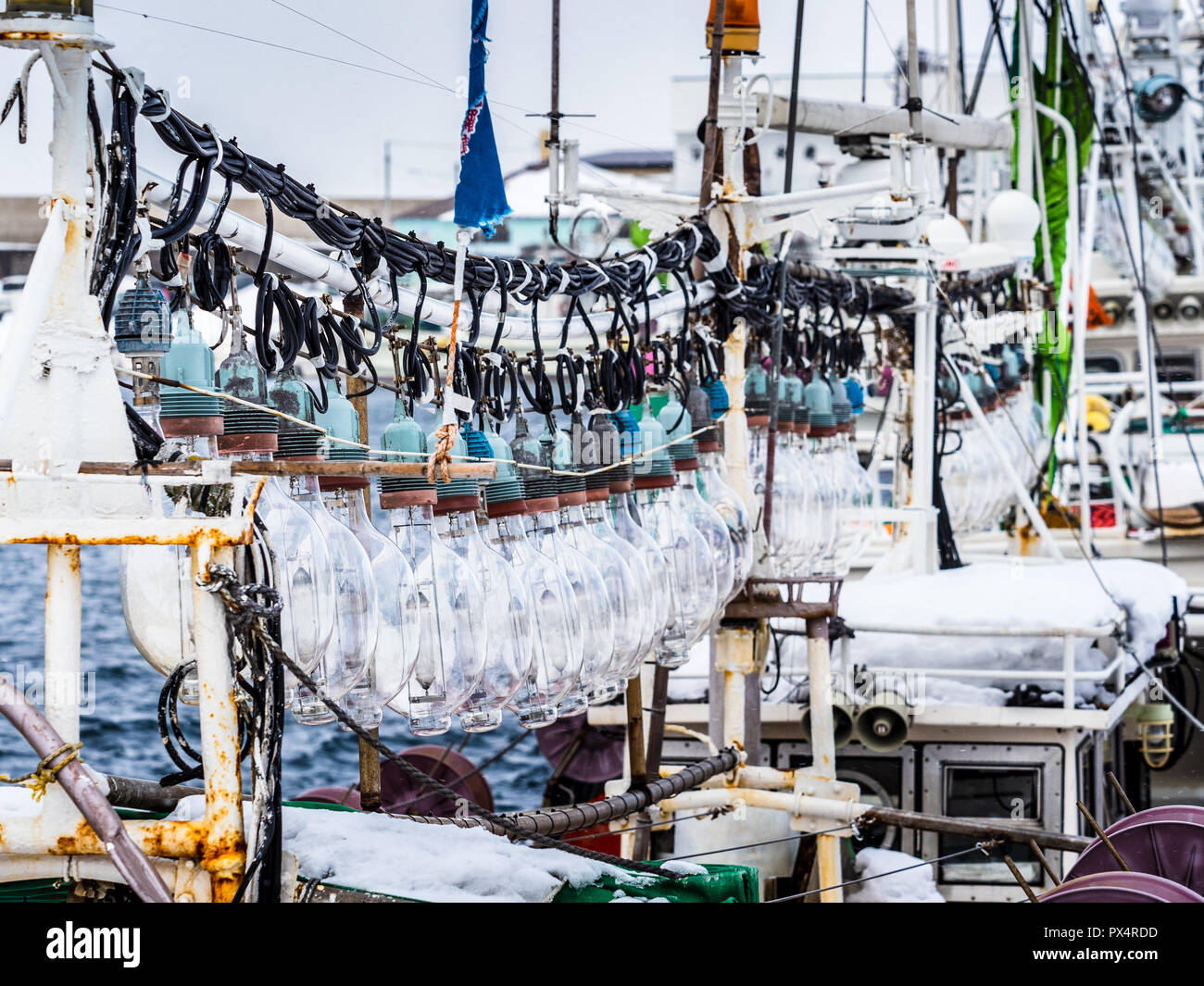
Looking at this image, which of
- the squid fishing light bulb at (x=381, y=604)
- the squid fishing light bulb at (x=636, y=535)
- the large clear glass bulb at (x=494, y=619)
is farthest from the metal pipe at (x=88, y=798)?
the squid fishing light bulb at (x=636, y=535)

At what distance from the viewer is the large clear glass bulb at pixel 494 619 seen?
3.94m

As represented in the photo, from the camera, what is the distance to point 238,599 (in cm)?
293

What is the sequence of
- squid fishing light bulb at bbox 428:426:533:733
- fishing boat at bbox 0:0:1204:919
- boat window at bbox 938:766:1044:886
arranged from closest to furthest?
fishing boat at bbox 0:0:1204:919
squid fishing light bulb at bbox 428:426:533:733
boat window at bbox 938:766:1044:886

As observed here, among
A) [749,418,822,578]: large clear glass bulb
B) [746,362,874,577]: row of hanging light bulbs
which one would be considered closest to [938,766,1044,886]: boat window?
[746,362,874,577]: row of hanging light bulbs

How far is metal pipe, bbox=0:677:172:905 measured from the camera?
9.39 ft

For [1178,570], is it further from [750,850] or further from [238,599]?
[238,599]

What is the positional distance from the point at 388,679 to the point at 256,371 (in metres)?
0.74

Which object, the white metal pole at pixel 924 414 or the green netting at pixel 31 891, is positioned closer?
the green netting at pixel 31 891

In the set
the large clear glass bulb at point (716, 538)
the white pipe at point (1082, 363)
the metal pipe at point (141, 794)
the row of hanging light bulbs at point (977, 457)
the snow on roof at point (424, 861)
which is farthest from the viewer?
the white pipe at point (1082, 363)

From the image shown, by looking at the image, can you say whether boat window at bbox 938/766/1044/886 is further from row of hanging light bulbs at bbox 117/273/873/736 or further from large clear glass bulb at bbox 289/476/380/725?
large clear glass bulb at bbox 289/476/380/725

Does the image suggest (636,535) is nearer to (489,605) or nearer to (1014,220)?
(489,605)

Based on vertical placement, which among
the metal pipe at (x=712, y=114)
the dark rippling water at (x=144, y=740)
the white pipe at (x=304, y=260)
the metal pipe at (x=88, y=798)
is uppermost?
the metal pipe at (x=712, y=114)

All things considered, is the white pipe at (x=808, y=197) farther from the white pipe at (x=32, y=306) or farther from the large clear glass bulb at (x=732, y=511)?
the white pipe at (x=32, y=306)

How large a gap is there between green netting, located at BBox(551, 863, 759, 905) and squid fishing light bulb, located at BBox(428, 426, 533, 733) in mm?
448
